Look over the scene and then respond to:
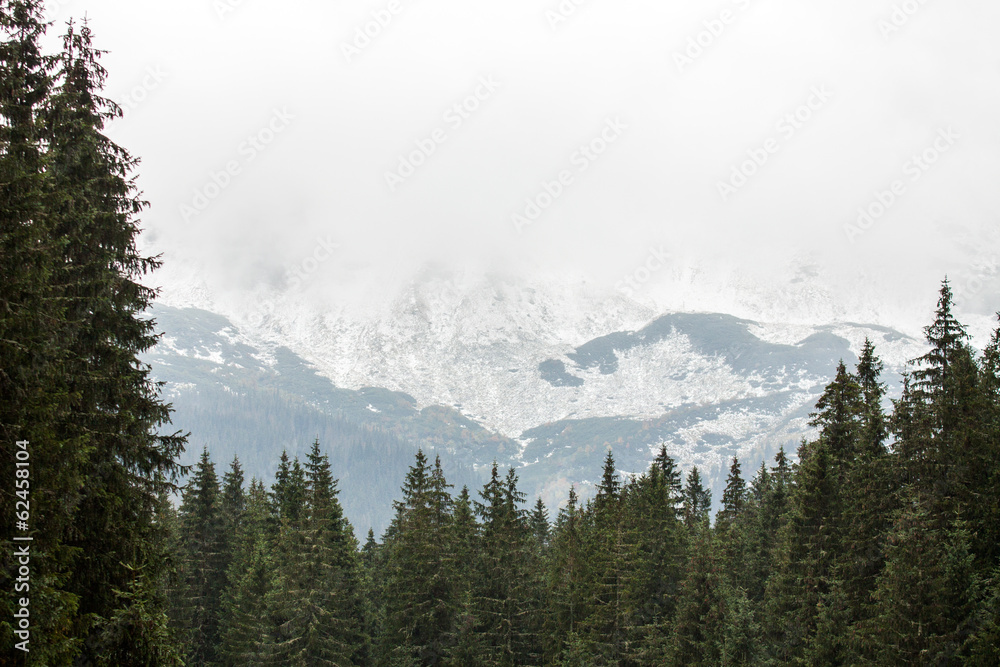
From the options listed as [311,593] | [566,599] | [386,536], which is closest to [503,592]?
[566,599]

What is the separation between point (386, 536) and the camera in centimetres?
6581

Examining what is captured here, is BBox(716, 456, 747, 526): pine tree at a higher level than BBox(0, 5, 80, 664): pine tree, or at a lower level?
higher

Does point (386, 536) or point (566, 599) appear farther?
point (386, 536)

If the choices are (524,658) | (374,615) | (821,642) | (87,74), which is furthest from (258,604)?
(87,74)

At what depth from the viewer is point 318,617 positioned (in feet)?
119

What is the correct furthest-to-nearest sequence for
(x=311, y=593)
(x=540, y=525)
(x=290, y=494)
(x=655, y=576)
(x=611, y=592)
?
(x=540, y=525) < (x=290, y=494) < (x=655, y=576) < (x=611, y=592) < (x=311, y=593)

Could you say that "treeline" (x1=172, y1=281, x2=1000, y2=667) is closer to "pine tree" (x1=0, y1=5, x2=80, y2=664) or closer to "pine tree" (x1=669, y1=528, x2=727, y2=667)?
"pine tree" (x1=669, y1=528, x2=727, y2=667)

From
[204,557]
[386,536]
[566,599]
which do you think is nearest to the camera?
[204,557]

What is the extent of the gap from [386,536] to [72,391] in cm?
5445

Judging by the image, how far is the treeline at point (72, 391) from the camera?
36.8 ft

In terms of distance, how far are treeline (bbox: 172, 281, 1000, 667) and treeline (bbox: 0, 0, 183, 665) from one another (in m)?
3.54

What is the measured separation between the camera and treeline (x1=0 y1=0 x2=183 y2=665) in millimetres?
11227

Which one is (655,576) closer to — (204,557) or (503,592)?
(503,592)

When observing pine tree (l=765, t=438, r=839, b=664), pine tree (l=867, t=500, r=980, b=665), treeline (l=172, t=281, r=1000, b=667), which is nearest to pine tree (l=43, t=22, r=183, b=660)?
treeline (l=172, t=281, r=1000, b=667)
